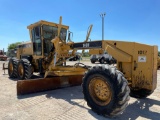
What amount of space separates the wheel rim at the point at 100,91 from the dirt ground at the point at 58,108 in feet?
1.22

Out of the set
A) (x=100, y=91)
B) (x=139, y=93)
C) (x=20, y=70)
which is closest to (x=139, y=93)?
(x=139, y=93)

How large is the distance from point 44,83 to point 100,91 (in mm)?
3166

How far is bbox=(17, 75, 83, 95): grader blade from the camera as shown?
6.32 metres

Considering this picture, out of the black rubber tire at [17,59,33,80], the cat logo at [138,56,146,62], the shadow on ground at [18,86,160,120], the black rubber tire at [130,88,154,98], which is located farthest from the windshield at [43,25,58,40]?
the cat logo at [138,56,146,62]

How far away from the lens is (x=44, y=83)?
6941 millimetres

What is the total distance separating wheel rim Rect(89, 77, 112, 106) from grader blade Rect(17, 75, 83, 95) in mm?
2843

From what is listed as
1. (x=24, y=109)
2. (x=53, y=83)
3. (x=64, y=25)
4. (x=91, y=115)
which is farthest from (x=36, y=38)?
(x=91, y=115)

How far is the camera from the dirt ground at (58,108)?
4.25m

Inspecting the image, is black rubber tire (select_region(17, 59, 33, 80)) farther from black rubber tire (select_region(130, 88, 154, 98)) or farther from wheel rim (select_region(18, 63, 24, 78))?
black rubber tire (select_region(130, 88, 154, 98))

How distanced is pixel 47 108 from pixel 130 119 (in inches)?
89.0

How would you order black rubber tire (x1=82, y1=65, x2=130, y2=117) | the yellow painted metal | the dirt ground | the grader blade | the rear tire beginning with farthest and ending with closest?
the grader blade, the rear tire, the yellow painted metal, the dirt ground, black rubber tire (x1=82, y1=65, x2=130, y2=117)

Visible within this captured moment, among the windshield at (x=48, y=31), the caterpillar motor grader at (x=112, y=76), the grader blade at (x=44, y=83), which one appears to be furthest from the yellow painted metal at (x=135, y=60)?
the windshield at (x=48, y=31)

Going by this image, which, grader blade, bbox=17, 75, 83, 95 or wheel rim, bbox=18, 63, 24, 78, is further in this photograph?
wheel rim, bbox=18, 63, 24, 78

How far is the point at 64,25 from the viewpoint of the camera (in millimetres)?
8969
